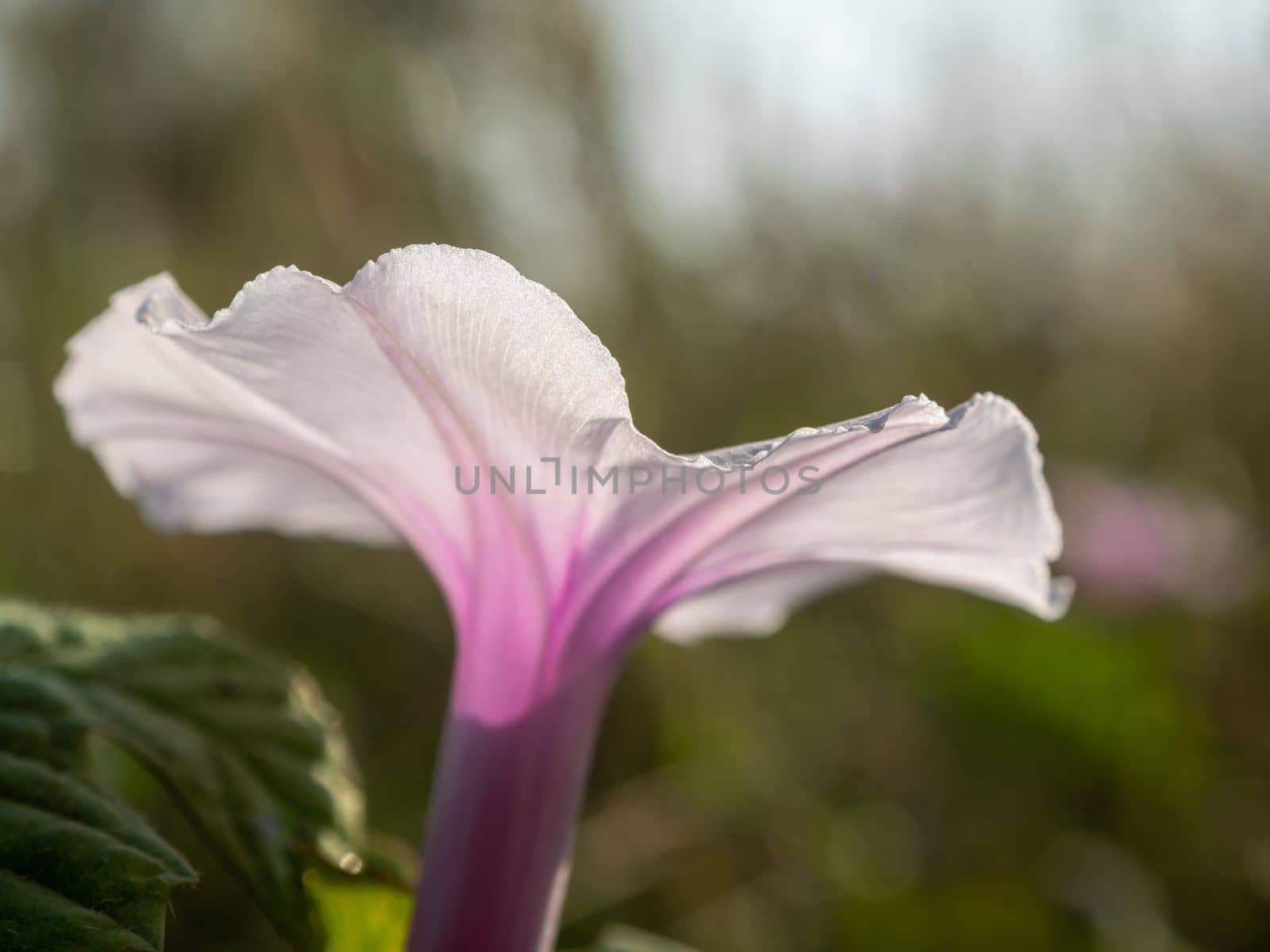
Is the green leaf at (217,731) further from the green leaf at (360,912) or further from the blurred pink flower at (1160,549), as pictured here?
the blurred pink flower at (1160,549)

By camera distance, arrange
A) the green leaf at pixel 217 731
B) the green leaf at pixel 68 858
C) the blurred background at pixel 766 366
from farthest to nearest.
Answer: the blurred background at pixel 766 366 < the green leaf at pixel 217 731 < the green leaf at pixel 68 858

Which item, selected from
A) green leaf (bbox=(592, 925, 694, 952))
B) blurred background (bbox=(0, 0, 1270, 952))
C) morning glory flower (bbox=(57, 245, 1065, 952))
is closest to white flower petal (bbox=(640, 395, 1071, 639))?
morning glory flower (bbox=(57, 245, 1065, 952))

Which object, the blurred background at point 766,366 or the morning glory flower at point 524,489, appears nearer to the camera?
the morning glory flower at point 524,489

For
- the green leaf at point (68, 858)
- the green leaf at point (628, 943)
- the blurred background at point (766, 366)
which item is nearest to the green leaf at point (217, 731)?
the green leaf at point (68, 858)

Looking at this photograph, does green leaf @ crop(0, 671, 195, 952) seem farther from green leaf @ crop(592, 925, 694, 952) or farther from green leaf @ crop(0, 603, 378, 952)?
green leaf @ crop(592, 925, 694, 952)

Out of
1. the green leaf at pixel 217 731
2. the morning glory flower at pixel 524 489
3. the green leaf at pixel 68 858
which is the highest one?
the morning glory flower at pixel 524 489

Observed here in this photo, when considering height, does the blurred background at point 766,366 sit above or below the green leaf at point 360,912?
above

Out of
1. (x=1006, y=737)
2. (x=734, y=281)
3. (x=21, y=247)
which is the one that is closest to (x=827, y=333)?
(x=734, y=281)
